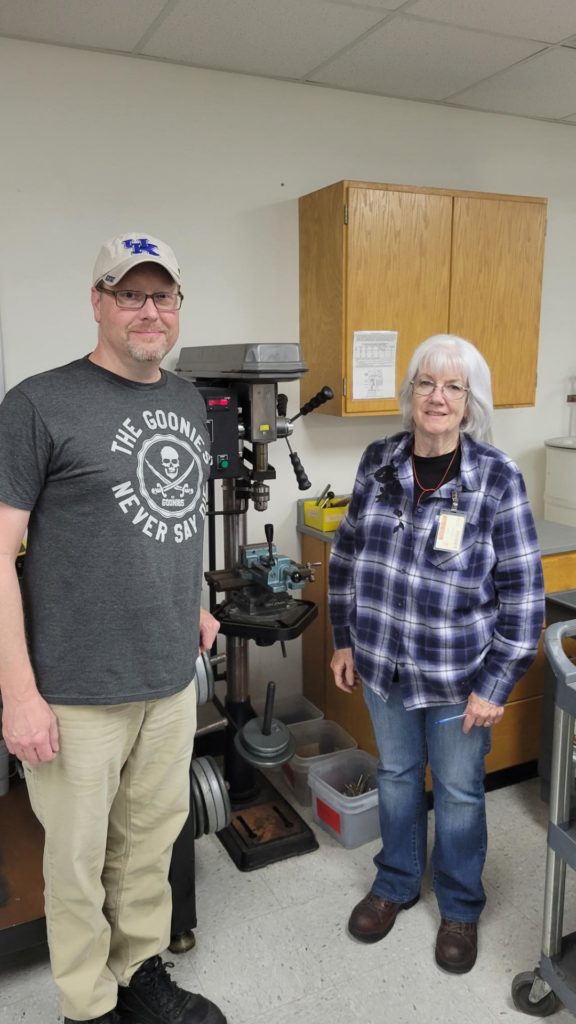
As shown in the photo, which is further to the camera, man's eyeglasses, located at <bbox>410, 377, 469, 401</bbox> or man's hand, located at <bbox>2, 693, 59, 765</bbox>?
man's eyeglasses, located at <bbox>410, 377, 469, 401</bbox>

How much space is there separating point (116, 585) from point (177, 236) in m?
1.58

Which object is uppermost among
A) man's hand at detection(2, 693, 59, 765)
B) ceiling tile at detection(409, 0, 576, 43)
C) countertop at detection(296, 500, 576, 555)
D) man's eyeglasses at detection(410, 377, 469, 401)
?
ceiling tile at detection(409, 0, 576, 43)

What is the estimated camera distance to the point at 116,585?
1395 mm

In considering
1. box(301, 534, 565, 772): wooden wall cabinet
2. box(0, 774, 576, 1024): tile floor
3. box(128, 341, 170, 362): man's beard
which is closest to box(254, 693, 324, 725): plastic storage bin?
box(301, 534, 565, 772): wooden wall cabinet

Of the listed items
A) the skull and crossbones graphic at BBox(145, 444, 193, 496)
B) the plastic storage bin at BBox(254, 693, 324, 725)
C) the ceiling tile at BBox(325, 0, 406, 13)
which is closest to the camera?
the skull and crossbones graphic at BBox(145, 444, 193, 496)

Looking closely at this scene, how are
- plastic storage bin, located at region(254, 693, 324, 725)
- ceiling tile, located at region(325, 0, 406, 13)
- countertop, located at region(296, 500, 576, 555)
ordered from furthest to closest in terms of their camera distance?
1. plastic storage bin, located at region(254, 693, 324, 725)
2. countertop, located at region(296, 500, 576, 555)
3. ceiling tile, located at region(325, 0, 406, 13)

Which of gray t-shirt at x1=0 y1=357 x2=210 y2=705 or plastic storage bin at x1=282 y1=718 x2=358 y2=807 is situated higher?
gray t-shirt at x1=0 y1=357 x2=210 y2=705

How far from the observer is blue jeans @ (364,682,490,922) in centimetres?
180

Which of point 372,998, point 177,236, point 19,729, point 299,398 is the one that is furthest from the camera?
point 299,398

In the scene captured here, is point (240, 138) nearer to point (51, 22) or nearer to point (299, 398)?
point (51, 22)

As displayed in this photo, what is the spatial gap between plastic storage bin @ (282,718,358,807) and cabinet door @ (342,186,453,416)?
1.17 metres

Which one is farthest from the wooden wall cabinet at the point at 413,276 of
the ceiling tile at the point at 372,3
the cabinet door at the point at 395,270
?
the ceiling tile at the point at 372,3

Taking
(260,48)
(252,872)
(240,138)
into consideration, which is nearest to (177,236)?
(240,138)

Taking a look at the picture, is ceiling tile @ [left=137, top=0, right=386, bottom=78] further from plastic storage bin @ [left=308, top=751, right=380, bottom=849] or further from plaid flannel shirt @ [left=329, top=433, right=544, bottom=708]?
plastic storage bin @ [left=308, top=751, right=380, bottom=849]
